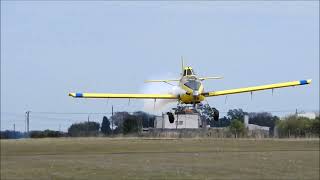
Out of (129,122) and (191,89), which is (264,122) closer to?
(129,122)

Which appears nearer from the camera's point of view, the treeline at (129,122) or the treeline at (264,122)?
the treeline at (264,122)

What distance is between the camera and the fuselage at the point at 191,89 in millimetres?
18275

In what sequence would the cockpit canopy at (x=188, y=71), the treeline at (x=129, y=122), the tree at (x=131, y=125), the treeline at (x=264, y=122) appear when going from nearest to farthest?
the cockpit canopy at (x=188, y=71) < the treeline at (x=264, y=122) < the treeline at (x=129, y=122) < the tree at (x=131, y=125)

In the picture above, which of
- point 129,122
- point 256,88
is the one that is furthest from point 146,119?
point 256,88

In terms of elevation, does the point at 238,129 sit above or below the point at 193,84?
below

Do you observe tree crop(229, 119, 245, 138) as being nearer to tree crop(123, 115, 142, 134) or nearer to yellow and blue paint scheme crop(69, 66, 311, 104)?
tree crop(123, 115, 142, 134)

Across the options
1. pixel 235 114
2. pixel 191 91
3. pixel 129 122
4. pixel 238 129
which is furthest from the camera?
pixel 129 122

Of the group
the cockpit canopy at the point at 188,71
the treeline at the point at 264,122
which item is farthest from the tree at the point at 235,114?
the cockpit canopy at the point at 188,71

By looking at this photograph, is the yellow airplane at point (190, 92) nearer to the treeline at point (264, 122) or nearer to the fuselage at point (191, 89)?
the fuselage at point (191, 89)

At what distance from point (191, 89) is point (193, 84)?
30 centimetres

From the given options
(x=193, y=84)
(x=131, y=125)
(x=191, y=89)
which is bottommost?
(x=131, y=125)

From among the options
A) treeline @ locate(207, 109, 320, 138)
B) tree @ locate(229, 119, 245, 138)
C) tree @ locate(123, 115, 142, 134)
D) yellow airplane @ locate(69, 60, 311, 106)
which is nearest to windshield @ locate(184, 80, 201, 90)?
yellow airplane @ locate(69, 60, 311, 106)

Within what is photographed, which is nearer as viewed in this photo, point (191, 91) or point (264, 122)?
point (191, 91)

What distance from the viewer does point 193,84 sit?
60.6 ft
